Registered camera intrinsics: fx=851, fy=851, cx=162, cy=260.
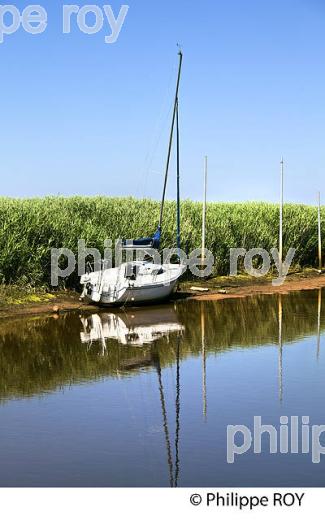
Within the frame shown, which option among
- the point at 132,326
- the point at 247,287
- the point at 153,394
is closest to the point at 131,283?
the point at 132,326

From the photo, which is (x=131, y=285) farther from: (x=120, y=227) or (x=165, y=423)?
(x=165, y=423)

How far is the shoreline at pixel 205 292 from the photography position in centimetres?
2777

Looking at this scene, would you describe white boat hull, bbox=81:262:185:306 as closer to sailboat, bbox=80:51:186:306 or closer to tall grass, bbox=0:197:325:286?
sailboat, bbox=80:51:186:306

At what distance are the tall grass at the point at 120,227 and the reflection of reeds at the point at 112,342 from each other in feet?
11.2

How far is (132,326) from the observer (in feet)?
82.0

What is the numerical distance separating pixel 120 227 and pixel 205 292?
4322mm

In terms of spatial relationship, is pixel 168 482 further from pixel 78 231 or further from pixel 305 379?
pixel 78 231

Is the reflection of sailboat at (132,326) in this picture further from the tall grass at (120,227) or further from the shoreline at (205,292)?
the tall grass at (120,227)

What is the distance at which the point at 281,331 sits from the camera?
24.4 m

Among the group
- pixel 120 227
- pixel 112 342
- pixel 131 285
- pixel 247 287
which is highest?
pixel 120 227

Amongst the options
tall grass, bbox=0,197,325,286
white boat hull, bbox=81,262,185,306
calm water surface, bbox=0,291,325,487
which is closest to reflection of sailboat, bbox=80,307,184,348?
calm water surface, bbox=0,291,325,487

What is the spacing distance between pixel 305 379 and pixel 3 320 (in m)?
11.5

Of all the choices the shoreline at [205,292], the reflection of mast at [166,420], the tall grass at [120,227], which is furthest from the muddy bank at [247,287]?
the reflection of mast at [166,420]

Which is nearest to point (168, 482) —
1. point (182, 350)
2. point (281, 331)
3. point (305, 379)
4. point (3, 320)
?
point (305, 379)
